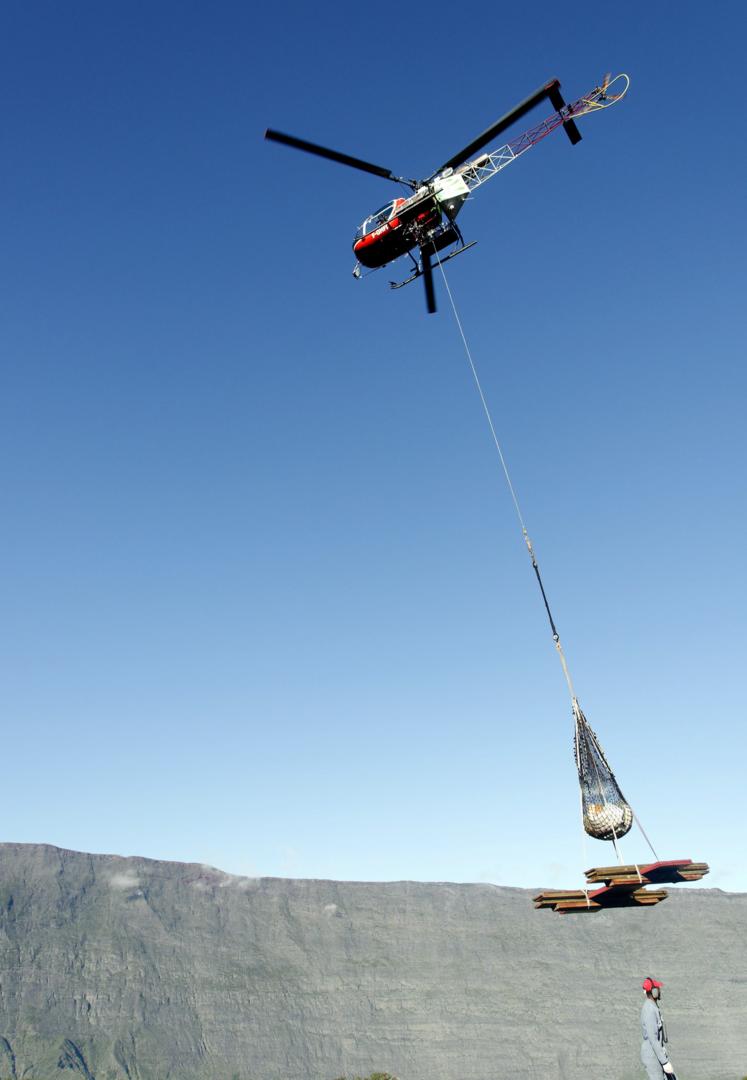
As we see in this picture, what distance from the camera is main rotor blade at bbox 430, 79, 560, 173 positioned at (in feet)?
76.6

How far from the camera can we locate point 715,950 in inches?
7062

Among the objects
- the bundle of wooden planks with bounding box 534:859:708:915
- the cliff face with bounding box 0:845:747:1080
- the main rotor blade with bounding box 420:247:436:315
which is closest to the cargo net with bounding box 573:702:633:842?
the bundle of wooden planks with bounding box 534:859:708:915

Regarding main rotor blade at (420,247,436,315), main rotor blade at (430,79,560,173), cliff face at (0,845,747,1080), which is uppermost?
main rotor blade at (430,79,560,173)


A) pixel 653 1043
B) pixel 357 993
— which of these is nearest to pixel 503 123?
pixel 653 1043

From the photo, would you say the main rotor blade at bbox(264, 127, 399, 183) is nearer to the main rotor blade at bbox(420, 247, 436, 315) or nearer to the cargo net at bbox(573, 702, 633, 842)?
the main rotor blade at bbox(420, 247, 436, 315)

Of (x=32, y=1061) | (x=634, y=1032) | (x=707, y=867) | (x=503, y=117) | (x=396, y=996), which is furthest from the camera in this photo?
(x=396, y=996)

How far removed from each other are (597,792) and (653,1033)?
16.8 feet

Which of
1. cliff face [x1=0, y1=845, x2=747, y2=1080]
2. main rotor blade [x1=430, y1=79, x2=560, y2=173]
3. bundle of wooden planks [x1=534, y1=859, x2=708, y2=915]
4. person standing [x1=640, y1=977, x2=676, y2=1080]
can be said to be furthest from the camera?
cliff face [x1=0, y1=845, x2=747, y2=1080]

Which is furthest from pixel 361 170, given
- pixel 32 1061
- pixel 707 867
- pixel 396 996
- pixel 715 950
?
pixel 715 950

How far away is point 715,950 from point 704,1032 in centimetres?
2803

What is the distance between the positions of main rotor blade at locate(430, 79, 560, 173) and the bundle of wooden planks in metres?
19.0

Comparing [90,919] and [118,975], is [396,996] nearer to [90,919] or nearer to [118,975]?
[118,975]

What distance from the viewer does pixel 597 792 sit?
17.9 m

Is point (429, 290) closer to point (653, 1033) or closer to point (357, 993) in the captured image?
point (653, 1033)
